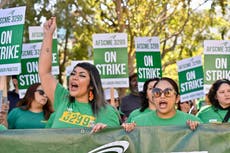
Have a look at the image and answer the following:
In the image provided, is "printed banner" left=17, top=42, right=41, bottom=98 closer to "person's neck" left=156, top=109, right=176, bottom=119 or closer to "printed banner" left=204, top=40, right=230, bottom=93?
"printed banner" left=204, top=40, right=230, bottom=93

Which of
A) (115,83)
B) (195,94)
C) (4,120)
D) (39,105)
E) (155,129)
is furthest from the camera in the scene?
(195,94)

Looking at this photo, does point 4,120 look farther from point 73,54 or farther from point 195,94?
point 73,54

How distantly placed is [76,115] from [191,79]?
5.63 metres

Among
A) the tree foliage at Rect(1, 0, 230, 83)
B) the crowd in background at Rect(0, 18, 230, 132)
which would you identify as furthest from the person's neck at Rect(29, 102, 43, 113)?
the tree foliage at Rect(1, 0, 230, 83)

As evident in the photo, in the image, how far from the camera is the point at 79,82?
243 inches

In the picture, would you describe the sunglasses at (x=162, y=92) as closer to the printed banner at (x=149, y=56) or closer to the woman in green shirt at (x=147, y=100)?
the woman in green shirt at (x=147, y=100)

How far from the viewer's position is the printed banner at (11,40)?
8188 mm

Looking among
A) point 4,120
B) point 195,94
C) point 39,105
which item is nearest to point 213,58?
point 195,94

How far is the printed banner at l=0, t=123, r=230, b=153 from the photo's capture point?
18.6 ft

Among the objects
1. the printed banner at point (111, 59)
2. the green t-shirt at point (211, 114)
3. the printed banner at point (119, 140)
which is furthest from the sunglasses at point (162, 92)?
the printed banner at point (111, 59)

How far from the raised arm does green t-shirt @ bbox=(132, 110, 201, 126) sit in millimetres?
868

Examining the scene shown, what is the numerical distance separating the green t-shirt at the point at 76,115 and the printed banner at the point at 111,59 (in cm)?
396

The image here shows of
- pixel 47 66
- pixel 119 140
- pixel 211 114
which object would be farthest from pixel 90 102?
pixel 211 114

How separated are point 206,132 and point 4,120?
251 centimetres
